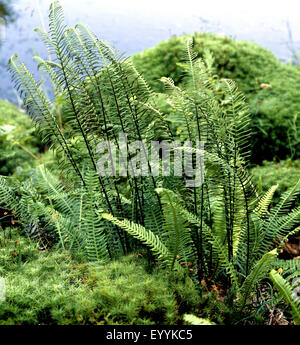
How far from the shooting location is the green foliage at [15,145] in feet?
12.1

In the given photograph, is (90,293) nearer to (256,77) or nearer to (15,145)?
(15,145)

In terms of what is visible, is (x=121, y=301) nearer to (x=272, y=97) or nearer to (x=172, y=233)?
(x=172, y=233)

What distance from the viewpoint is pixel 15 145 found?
14.8ft

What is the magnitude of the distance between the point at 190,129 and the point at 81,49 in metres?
0.73

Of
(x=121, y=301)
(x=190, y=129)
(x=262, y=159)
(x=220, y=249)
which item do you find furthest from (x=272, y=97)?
(x=121, y=301)

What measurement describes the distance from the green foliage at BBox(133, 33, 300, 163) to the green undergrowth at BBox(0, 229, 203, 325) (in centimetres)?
257

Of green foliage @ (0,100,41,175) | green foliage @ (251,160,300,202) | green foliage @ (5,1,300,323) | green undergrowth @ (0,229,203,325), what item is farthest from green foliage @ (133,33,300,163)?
green undergrowth @ (0,229,203,325)

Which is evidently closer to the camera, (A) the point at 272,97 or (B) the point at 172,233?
(B) the point at 172,233

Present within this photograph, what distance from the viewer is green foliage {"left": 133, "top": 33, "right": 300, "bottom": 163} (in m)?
4.00

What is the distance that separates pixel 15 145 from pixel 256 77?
10.3ft

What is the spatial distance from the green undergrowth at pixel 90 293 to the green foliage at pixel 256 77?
257cm

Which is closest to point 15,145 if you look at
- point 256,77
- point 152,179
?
point 152,179

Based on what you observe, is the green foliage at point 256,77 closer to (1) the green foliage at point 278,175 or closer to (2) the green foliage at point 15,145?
(1) the green foliage at point 278,175
